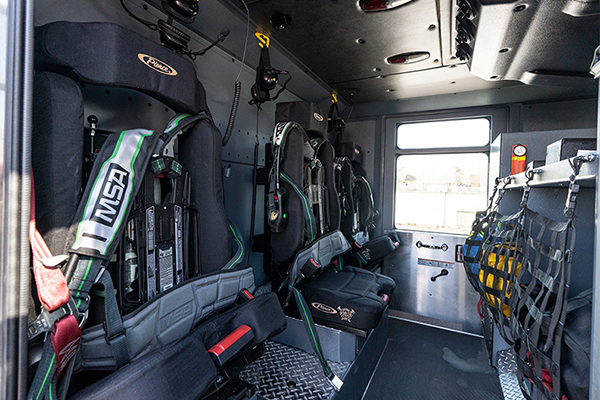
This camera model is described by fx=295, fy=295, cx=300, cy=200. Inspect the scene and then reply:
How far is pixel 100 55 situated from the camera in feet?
3.82

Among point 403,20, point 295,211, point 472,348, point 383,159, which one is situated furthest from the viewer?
point 383,159

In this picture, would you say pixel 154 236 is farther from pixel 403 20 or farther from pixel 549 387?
pixel 403 20

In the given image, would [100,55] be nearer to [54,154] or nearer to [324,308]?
[54,154]

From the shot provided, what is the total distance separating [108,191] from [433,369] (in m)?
3.17

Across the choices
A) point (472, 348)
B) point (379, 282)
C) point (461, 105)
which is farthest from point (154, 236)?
point (461, 105)

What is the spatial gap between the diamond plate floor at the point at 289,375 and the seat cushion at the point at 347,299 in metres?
0.33

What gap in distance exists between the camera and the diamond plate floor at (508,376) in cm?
212

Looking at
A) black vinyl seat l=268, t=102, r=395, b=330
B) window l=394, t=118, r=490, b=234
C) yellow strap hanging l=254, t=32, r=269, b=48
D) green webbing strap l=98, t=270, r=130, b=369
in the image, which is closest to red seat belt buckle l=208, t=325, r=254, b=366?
green webbing strap l=98, t=270, r=130, b=369

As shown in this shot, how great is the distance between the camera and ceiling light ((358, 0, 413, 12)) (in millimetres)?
2004

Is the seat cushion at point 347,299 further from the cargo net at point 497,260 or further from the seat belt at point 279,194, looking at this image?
the cargo net at point 497,260

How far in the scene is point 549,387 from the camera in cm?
102

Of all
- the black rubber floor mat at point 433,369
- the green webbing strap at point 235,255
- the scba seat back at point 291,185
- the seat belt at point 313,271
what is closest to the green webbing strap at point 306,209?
the scba seat back at point 291,185

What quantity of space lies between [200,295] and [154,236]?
1.22 ft

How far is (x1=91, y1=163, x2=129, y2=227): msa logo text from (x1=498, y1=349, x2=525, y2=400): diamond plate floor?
264 cm
